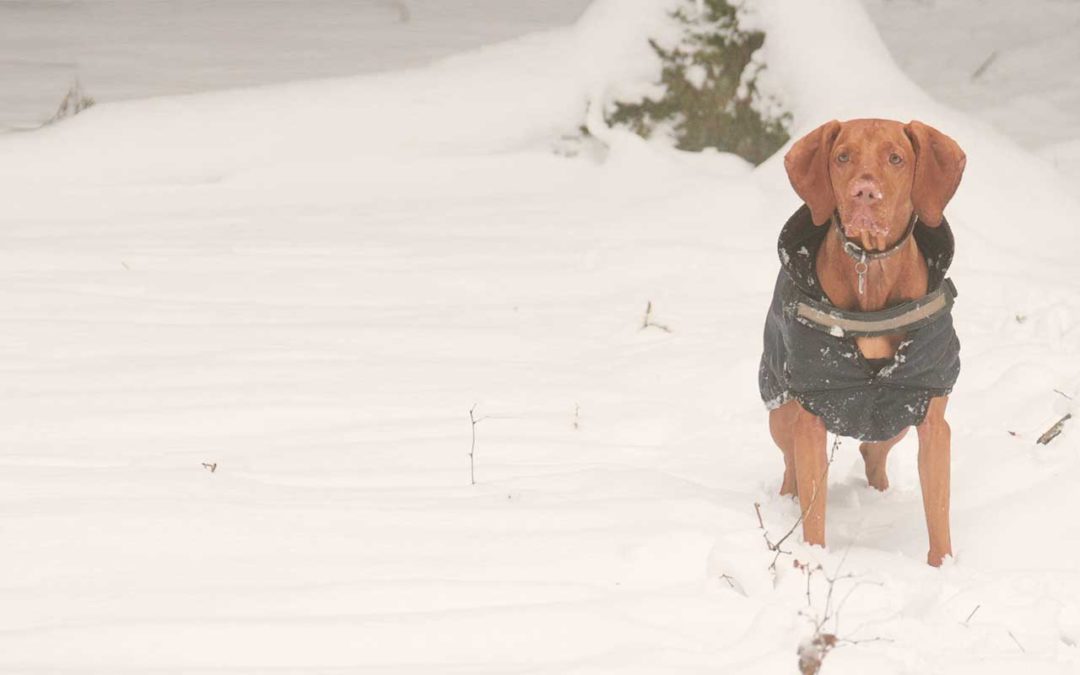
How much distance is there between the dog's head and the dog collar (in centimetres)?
2

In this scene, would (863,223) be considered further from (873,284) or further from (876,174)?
(873,284)

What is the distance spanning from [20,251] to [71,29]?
16.9 feet

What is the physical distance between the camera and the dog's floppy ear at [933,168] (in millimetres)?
2971

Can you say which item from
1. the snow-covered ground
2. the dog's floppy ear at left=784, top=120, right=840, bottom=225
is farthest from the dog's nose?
the snow-covered ground

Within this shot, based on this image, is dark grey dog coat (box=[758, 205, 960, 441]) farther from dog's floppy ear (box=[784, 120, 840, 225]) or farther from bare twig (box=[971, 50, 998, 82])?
bare twig (box=[971, 50, 998, 82])

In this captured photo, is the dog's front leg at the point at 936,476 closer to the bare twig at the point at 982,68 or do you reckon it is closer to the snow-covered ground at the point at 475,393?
the snow-covered ground at the point at 475,393

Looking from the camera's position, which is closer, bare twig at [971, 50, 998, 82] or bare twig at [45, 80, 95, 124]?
bare twig at [45, 80, 95, 124]

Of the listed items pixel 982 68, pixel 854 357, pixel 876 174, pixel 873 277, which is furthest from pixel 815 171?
pixel 982 68

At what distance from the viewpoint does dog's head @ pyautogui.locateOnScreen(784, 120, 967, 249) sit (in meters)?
2.92

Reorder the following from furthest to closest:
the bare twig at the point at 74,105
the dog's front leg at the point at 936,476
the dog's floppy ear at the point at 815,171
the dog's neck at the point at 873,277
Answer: the bare twig at the point at 74,105 < the dog's front leg at the point at 936,476 < the dog's neck at the point at 873,277 < the dog's floppy ear at the point at 815,171

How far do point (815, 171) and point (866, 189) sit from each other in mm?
205

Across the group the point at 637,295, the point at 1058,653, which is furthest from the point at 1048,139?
the point at 1058,653

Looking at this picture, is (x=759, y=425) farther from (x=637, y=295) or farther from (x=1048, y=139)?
(x=1048, y=139)

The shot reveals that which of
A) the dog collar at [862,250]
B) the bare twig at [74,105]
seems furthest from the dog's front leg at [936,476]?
the bare twig at [74,105]
